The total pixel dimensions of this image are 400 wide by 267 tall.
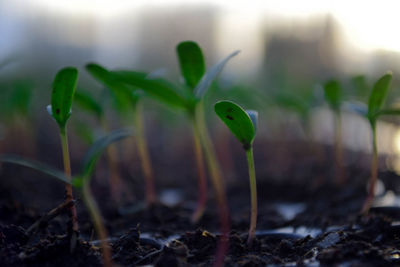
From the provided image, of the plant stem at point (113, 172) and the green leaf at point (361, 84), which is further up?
the green leaf at point (361, 84)

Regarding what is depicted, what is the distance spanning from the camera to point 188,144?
3096 mm

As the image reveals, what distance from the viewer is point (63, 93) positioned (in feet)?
2.57

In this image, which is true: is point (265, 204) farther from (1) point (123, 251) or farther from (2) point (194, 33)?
(2) point (194, 33)

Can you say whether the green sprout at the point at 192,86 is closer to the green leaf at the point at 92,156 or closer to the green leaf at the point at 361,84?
the green leaf at the point at 92,156

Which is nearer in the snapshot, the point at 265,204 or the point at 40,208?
the point at 40,208

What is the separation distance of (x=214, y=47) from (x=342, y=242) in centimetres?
948

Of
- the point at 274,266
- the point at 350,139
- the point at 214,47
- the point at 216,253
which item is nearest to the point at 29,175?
the point at 216,253

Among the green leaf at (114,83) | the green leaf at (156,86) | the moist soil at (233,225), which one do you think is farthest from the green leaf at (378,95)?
the green leaf at (114,83)

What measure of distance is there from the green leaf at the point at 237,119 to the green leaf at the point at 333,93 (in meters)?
0.61

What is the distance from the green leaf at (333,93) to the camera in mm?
1288

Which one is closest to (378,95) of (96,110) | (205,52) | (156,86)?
(156,86)

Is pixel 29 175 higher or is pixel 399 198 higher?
pixel 29 175

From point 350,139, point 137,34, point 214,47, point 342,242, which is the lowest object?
point 350,139

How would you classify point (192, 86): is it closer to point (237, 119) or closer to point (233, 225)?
point (237, 119)
